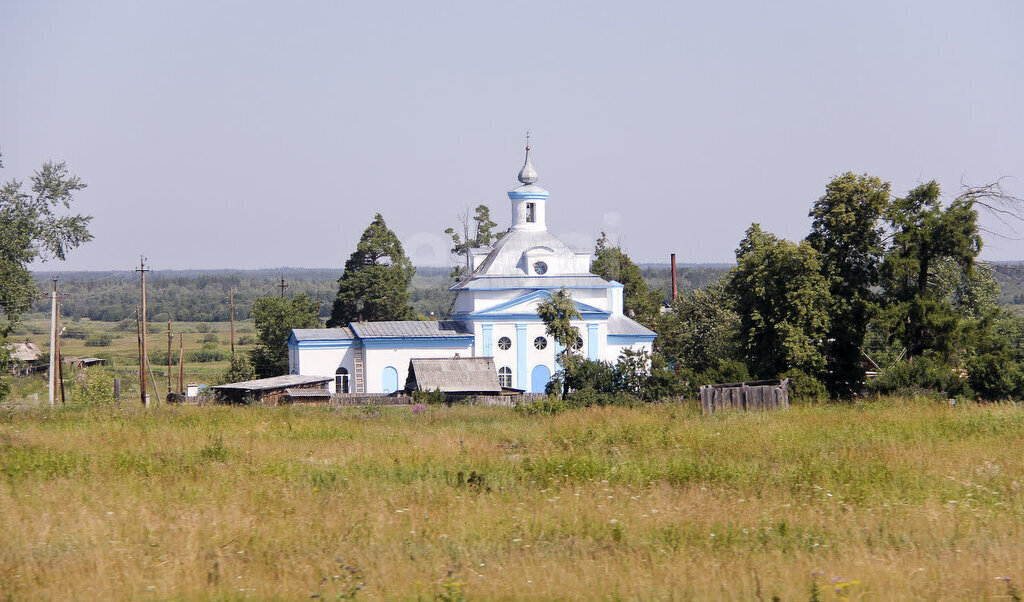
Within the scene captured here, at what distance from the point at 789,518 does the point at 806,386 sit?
2264cm

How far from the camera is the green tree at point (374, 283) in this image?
209 ft

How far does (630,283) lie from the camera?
67.8 m

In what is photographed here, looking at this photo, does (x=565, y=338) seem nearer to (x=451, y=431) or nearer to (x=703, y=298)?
(x=703, y=298)

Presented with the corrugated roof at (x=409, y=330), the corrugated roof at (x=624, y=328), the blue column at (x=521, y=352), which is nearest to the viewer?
the corrugated roof at (x=409, y=330)

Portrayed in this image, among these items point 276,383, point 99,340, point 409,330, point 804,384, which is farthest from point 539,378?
point 99,340

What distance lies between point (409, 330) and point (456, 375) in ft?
29.5

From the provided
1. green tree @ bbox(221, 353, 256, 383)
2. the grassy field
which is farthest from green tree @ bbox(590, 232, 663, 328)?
the grassy field

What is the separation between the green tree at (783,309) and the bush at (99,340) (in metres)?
96.8

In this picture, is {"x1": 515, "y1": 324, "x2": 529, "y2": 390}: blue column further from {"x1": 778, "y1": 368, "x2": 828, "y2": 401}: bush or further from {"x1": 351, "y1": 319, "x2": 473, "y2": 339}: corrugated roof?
{"x1": 778, "y1": 368, "x2": 828, "y2": 401}: bush

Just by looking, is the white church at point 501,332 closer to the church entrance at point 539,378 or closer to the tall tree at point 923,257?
the church entrance at point 539,378

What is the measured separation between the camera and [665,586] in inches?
283

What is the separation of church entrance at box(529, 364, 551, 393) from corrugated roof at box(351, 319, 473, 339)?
3.97m

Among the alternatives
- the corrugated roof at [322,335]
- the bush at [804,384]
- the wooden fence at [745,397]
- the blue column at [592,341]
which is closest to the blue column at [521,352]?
the blue column at [592,341]

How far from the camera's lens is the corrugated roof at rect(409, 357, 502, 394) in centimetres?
4292
